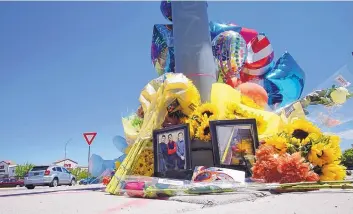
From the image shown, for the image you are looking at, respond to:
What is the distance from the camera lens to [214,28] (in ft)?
28.1

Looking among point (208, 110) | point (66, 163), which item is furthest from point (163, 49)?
point (66, 163)

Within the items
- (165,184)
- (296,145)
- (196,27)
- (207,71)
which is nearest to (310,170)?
(296,145)

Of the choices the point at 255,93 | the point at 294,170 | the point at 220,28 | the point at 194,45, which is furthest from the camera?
the point at 220,28

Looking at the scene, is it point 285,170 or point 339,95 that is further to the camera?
point 339,95

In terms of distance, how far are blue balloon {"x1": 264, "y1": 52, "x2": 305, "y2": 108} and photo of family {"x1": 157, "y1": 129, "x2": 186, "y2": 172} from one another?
3.82m

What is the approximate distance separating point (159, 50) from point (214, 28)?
1522mm

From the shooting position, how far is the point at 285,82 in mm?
8398

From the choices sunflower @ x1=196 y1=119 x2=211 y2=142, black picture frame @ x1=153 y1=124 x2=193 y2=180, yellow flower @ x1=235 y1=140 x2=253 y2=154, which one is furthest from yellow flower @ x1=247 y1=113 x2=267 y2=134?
black picture frame @ x1=153 y1=124 x2=193 y2=180

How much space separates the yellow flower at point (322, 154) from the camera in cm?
406

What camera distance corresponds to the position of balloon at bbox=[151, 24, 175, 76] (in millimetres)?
8273

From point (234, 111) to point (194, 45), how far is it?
1720mm

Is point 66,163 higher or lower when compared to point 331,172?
lower

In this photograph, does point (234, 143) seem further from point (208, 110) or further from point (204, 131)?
point (208, 110)

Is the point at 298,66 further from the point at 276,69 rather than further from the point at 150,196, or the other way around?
the point at 150,196
